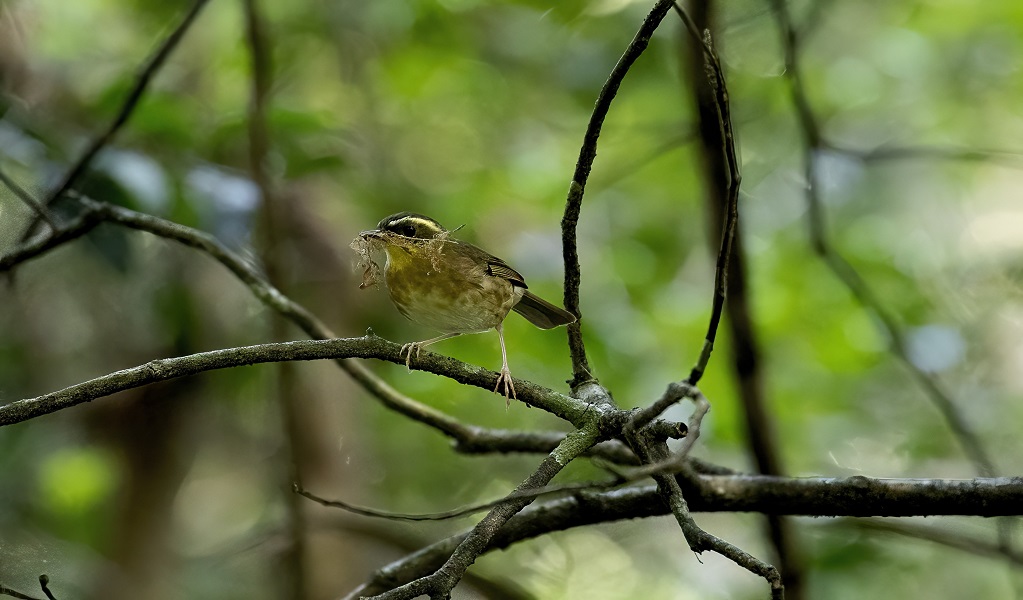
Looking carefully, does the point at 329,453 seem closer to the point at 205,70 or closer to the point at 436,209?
the point at 436,209

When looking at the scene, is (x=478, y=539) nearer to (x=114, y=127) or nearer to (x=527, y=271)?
(x=114, y=127)

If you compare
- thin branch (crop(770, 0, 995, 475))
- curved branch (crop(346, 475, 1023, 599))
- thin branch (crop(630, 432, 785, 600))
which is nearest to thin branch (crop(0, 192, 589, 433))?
curved branch (crop(346, 475, 1023, 599))

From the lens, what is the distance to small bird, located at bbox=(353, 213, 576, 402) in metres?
2.42

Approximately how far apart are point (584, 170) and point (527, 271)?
199 centimetres

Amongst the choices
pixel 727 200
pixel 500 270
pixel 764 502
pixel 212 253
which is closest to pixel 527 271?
pixel 500 270

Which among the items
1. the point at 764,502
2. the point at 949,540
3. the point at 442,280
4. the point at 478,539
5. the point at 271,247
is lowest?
the point at 478,539

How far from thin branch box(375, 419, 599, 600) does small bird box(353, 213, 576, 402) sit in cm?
86

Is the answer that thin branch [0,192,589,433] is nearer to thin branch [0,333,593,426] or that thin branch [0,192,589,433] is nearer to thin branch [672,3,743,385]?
thin branch [0,333,593,426]

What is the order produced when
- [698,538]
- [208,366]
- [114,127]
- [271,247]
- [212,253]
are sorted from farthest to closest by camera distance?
[271,247], [114,127], [212,253], [208,366], [698,538]

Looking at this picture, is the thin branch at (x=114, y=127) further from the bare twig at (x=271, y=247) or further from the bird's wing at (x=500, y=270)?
the bird's wing at (x=500, y=270)

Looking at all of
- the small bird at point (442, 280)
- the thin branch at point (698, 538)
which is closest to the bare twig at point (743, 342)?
the small bird at point (442, 280)

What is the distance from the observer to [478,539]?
4.65ft

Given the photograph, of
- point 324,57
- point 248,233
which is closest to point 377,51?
point 324,57

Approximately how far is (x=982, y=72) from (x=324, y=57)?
12.2ft
